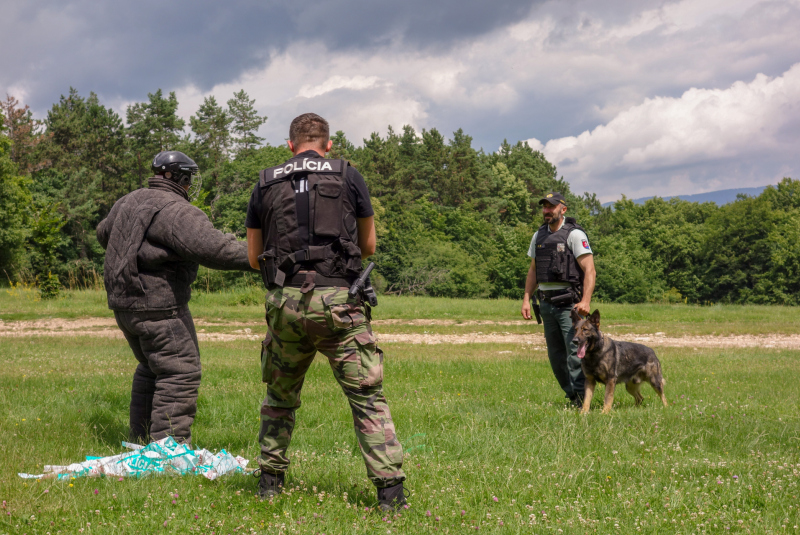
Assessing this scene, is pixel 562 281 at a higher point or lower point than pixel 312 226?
lower

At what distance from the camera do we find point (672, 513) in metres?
3.89

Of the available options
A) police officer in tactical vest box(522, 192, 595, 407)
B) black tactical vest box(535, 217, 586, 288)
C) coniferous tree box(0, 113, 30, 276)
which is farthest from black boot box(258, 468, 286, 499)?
coniferous tree box(0, 113, 30, 276)

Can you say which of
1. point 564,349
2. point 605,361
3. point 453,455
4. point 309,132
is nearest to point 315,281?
point 309,132

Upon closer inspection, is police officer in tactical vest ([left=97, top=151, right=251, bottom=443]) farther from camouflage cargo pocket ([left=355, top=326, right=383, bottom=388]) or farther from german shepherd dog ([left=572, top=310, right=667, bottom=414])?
german shepherd dog ([left=572, top=310, right=667, bottom=414])

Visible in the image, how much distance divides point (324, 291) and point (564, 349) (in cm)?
488

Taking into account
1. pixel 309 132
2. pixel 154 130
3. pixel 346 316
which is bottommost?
pixel 346 316

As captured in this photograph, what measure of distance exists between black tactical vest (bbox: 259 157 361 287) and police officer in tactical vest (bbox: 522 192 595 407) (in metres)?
4.05

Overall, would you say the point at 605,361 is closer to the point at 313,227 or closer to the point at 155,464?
the point at 313,227

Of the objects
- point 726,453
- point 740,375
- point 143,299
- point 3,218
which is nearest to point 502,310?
point 740,375

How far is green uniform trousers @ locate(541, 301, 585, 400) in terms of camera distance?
7.44 m

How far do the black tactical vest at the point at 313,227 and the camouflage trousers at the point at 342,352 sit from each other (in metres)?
0.12

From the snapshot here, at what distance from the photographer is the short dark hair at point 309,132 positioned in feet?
13.2

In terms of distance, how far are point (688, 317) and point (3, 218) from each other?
4006 centimetres

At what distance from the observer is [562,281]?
745 centimetres
